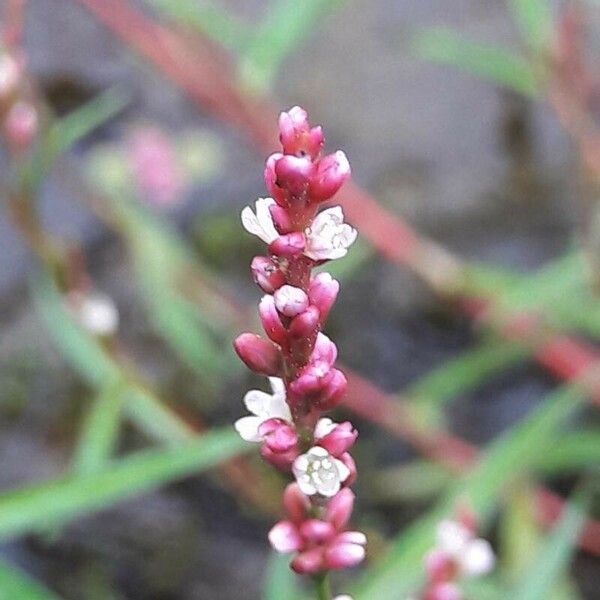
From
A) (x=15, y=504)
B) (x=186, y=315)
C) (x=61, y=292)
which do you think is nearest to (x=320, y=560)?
(x=15, y=504)

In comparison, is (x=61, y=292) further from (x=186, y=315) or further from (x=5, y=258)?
(x=5, y=258)

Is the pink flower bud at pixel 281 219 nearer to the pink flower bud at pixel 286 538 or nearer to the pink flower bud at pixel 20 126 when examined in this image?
the pink flower bud at pixel 286 538

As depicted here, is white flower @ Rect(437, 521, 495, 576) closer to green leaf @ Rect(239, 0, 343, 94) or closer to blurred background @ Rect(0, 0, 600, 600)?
blurred background @ Rect(0, 0, 600, 600)

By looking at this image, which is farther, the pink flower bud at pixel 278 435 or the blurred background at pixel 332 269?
the blurred background at pixel 332 269

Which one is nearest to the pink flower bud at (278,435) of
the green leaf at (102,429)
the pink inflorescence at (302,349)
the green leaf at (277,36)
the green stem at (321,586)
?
the pink inflorescence at (302,349)

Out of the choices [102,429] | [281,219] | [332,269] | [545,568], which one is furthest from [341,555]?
[332,269]

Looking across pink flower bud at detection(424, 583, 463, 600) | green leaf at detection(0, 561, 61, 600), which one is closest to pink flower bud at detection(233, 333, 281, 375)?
pink flower bud at detection(424, 583, 463, 600)
